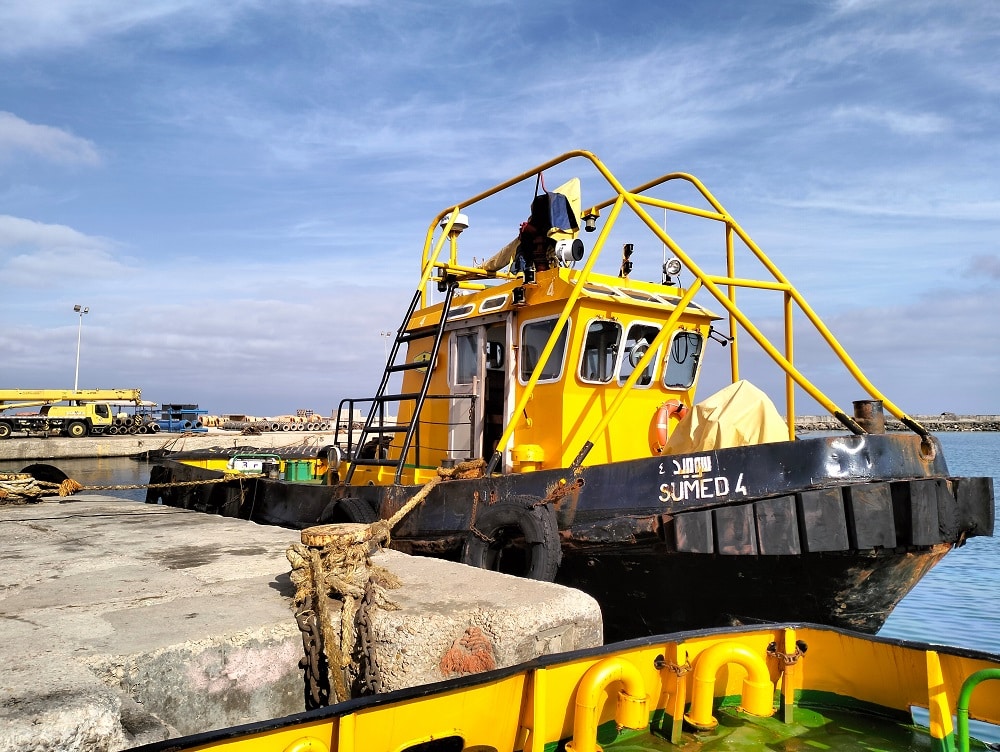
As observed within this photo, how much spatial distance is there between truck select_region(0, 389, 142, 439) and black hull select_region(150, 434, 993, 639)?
39.3 metres

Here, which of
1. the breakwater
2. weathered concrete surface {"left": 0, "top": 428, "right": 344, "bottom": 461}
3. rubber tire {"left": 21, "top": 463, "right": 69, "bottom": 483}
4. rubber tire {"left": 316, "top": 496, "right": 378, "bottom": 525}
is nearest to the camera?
rubber tire {"left": 316, "top": 496, "right": 378, "bottom": 525}

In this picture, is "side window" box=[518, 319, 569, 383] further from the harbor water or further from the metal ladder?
the harbor water

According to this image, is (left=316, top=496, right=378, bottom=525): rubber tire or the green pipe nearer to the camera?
the green pipe

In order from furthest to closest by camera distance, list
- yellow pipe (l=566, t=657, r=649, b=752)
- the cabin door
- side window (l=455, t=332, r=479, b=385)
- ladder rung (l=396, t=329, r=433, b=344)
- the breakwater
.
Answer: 1. the breakwater
2. ladder rung (l=396, t=329, r=433, b=344)
3. side window (l=455, t=332, r=479, b=385)
4. the cabin door
5. yellow pipe (l=566, t=657, r=649, b=752)

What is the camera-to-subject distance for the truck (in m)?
37.8

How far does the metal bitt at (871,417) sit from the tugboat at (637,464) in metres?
0.01

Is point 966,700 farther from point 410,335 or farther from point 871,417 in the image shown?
point 410,335

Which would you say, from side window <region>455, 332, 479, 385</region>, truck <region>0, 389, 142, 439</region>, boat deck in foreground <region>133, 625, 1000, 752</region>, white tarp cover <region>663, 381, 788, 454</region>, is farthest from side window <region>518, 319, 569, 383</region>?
truck <region>0, 389, 142, 439</region>

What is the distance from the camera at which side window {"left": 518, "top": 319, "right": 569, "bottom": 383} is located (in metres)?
6.63

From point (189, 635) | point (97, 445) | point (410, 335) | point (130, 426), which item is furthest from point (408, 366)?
point (130, 426)

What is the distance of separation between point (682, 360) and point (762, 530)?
280cm

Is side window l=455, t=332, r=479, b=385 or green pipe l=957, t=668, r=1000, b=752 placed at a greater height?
side window l=455, t=332, r=479, b=385

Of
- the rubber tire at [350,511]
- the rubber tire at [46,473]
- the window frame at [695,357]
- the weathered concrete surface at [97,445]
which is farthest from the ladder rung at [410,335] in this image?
the weathered concrete surface at [97,445]

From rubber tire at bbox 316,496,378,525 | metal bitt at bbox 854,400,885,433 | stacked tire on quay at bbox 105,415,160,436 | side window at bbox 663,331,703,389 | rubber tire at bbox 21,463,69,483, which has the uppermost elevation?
stacked tire on quay at bbox 105,415,160,436
